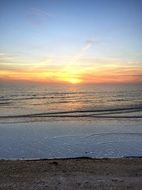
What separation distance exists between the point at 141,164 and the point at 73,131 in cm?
965

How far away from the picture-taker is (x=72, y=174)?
A: 9.87 meters

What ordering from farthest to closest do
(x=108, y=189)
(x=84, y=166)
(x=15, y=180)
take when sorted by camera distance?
(x=84, y=166) → (x=15, y=180) → (x=108, y=189)

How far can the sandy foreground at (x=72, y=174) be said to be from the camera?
869cm

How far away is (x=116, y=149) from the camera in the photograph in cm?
1487

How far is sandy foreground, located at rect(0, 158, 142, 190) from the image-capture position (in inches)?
342

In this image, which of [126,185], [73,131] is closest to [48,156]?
[126,185]

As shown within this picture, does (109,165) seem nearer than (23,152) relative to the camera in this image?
Yes

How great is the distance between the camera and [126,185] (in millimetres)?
8695

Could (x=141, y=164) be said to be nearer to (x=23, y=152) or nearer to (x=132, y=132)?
(x=23, y=152)

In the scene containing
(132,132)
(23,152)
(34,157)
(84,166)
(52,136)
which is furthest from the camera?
(132,132)

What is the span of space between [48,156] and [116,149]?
3420 mm

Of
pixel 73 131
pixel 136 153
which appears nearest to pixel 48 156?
pixel 136 153

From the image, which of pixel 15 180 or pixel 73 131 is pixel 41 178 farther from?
pixel 73 131

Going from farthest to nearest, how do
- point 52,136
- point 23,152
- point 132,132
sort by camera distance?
point 132,132 → point 52,136 → point 23,152
